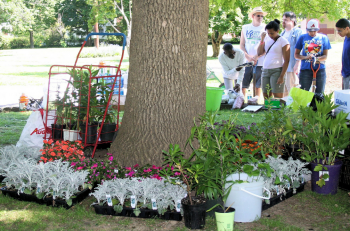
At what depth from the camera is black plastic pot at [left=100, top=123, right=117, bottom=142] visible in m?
4.71

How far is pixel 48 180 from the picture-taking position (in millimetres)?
3424

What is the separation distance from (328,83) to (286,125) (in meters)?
10.9

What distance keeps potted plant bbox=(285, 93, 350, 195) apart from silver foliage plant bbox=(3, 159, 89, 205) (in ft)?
7.32

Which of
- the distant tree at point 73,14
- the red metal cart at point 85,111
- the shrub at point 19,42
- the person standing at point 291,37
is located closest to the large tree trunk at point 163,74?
the red metal cart at point 85,111

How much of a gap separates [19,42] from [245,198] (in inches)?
2043

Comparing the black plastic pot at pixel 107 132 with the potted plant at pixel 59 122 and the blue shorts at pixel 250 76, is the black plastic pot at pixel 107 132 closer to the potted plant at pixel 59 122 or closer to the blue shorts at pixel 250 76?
the potted plant at pixel 59 122

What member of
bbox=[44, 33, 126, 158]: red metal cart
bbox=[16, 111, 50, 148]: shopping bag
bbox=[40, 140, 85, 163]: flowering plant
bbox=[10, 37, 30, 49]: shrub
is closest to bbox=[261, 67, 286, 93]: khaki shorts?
bbox=[44, 33, 126, 158]: red metal cart

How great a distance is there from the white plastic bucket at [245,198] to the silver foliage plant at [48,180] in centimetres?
138

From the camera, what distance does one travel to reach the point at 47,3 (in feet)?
160

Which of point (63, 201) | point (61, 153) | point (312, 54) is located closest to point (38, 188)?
point (63, 201)

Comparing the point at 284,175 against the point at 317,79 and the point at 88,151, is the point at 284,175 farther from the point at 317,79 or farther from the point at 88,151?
the point at 317,79

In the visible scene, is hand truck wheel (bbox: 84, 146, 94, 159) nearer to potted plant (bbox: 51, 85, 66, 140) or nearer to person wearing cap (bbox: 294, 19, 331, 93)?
potted plant (bbox: 51, 85, 66, 140)

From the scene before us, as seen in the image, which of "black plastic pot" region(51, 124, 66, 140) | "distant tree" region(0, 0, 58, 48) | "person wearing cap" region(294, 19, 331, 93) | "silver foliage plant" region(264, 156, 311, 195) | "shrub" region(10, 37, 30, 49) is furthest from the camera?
"shrub" region(10, 37, 30, 49)

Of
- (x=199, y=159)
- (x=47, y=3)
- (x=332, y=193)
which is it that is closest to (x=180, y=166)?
(x=199, y=159)
